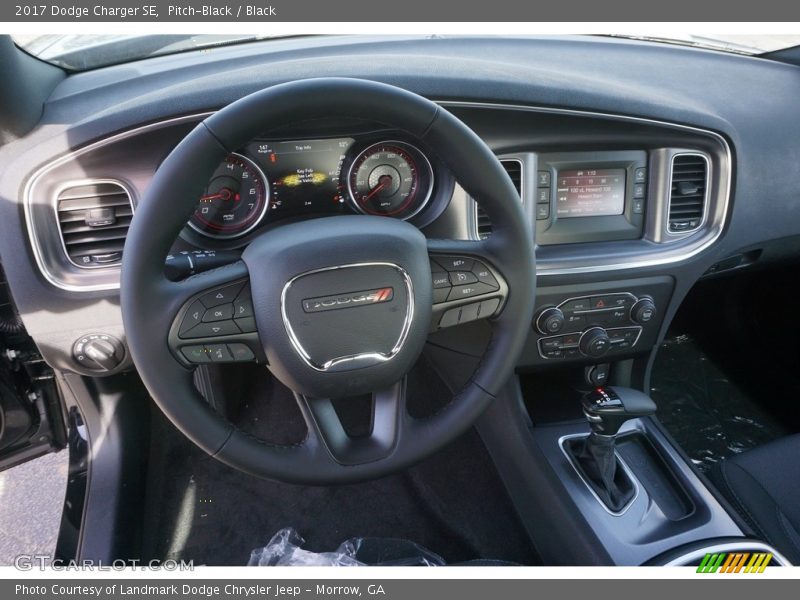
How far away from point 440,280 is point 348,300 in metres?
0.18

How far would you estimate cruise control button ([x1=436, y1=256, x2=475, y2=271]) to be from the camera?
3.75 feet

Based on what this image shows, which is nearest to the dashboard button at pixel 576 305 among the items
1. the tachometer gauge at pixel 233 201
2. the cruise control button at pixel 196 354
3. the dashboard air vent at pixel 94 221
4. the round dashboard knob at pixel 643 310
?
the round dashboard knob at pixel 643 310

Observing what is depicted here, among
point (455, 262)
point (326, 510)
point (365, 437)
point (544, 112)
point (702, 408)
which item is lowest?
point (326, 510)

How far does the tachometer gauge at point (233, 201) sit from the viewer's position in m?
1.23

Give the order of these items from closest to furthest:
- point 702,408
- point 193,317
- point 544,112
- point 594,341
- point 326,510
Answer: point 193,317 → point 544,112 → point 594,341 → point 326,510 → point 702,408

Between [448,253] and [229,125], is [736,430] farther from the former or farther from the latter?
[229,125]

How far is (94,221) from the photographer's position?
1.25 m

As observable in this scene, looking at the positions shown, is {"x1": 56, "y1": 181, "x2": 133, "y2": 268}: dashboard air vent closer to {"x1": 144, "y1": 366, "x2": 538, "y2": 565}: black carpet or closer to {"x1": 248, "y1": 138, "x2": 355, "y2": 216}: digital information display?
{"x1": 248, "y1": 138, "x2": 355, "y2": 216}: digital information display

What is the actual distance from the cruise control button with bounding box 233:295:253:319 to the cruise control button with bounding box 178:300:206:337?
0.17ft

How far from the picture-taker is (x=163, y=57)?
158 cm

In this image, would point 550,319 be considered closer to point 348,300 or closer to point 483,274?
point 483,274

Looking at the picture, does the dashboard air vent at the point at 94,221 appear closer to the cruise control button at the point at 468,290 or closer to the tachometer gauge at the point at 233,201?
the tachometer gauge at the point at 233,201

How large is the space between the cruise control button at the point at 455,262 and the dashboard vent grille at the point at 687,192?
29.3 inches

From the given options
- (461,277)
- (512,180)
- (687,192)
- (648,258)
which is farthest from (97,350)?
(687,192)
